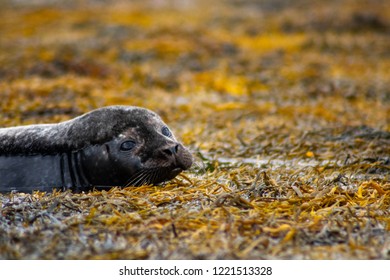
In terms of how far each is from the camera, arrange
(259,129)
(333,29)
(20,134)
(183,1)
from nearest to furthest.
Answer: (20,134) < (259,129) < (333,29) < (183,1)

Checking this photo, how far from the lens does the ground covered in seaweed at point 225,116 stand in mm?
4203

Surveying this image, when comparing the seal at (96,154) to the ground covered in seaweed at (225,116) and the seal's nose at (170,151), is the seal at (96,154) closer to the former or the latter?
the seal's nose at (170,151)

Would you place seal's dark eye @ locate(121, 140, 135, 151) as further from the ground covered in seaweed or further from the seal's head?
the ground covered in seaweed

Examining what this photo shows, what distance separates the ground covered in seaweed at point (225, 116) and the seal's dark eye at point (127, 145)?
0.34 m

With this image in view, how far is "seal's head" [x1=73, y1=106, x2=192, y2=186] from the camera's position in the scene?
520 cm

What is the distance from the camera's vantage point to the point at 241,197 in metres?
4.86

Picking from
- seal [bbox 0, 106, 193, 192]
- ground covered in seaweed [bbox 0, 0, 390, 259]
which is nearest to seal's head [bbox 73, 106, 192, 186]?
seal [bbox 0, 106, 193, 192]

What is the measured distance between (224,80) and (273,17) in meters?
9.00

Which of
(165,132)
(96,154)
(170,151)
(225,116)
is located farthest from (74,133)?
(225,116)

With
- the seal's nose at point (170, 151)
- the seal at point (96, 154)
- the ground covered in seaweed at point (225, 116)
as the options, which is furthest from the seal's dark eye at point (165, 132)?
the ground covered in seaweed at point (225, 116)

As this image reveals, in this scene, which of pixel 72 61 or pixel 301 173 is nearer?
pixel 301 173

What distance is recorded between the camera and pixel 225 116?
9.70 metres

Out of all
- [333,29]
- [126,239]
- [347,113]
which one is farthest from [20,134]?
[333,29]

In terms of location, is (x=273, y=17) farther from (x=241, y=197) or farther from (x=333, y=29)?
(x=241, y=197)
